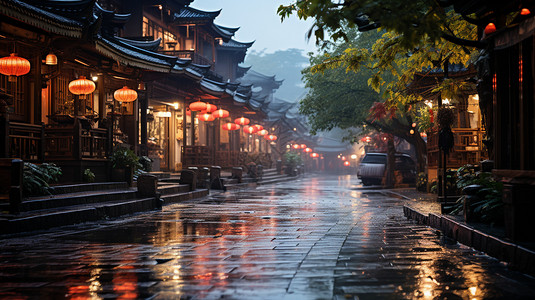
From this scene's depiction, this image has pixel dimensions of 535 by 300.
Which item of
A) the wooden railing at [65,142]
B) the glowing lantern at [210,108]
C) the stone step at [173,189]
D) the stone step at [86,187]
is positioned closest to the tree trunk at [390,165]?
the glowing lantern at [210,108]

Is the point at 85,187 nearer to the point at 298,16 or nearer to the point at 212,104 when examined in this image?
the point at 298,16

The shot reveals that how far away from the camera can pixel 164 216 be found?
13.2 meters

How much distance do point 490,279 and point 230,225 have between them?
20.4ft

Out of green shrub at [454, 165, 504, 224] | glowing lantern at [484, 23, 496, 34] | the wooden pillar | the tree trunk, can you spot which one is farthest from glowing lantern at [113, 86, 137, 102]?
the tree trunk

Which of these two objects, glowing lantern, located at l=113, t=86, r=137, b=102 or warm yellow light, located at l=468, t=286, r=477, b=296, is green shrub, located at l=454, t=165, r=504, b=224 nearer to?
warm yellow light, located at l=468, t=286, r=477, b=296

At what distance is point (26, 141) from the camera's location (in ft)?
45.8

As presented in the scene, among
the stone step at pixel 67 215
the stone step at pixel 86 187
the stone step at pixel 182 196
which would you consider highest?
the stone step at pixel 86 187

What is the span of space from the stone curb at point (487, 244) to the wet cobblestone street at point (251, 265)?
0.44 feet

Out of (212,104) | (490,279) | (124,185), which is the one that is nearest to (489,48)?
(490,279)

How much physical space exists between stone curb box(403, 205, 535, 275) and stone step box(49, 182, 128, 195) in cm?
848

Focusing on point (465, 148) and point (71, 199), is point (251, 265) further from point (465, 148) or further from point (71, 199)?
point (465, 148)

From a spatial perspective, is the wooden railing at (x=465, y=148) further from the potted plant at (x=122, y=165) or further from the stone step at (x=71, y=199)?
the stone step at (x=71, y=199)

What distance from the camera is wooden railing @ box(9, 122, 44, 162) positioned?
13070mm

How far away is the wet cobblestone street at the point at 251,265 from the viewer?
4.99 m
